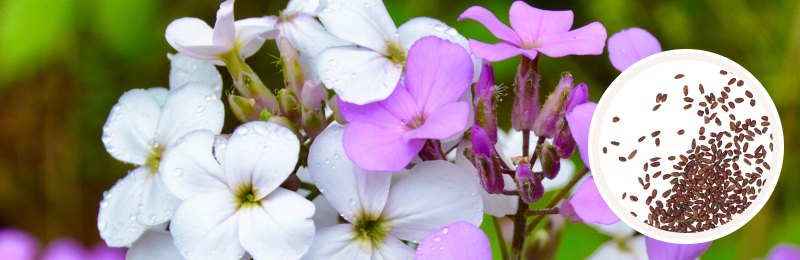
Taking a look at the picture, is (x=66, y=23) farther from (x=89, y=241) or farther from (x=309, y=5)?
(x=309, y=5)

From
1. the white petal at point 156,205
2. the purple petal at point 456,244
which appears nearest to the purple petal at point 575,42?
the purple petal at point 456,244

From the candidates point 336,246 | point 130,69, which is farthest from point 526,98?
point 130,69

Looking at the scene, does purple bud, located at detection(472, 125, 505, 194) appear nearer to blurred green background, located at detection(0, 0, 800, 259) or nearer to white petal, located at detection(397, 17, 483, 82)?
white petal, located at detection(397, 17, 483, 82)

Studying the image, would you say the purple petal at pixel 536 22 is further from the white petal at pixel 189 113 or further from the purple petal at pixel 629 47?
the white petal at pixel 189 113

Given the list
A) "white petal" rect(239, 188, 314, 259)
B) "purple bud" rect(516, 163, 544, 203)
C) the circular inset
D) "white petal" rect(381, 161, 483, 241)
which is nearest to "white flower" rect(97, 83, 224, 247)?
"white petal" rect(239, 188, 314, 259)

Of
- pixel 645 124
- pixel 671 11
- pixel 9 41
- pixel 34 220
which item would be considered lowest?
pixel 34 220

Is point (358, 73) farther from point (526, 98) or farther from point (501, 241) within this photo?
point (501, 241)

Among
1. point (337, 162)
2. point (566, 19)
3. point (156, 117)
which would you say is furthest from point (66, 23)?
point (566, 19)
